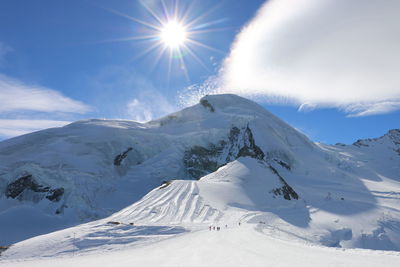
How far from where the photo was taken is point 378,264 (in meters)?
11.1

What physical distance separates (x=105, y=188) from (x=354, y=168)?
96.0 m

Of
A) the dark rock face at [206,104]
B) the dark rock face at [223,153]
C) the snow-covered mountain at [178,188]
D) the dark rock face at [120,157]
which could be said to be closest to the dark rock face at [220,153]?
the dark rock face at [223,153]

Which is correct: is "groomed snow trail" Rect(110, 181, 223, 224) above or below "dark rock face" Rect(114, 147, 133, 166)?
below

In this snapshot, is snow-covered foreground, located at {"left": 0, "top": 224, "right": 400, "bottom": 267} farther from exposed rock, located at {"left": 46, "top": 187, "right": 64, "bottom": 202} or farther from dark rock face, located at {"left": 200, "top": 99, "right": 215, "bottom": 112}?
dark rock face, located at {"left": 200, "top": 99, "right": 215, "bottom": 112}

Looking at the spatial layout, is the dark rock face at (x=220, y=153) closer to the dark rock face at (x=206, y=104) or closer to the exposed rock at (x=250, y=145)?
the exposed rock at (x=250, y=145)

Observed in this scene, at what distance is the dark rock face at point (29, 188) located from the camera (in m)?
49.0

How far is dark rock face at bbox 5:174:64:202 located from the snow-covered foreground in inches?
1426

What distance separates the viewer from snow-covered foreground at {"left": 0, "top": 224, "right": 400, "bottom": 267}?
1199 centimetres

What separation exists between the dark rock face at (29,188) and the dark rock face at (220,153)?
110 ft

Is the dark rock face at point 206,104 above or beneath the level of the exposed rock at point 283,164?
above

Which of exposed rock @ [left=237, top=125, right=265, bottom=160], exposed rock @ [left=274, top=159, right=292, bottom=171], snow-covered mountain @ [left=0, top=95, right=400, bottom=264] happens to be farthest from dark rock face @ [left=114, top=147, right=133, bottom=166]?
exposed rock @ [left=274, top=159, right=292, bottom=171]

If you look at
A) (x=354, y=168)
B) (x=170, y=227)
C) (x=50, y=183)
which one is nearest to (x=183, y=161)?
(x=50, y=183)

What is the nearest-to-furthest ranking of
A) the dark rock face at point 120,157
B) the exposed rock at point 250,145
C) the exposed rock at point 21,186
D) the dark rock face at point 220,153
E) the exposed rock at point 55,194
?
1. the exposed rock at point 55,194
2. the exposed rock at point 21,186
3. the dark rock face at point 120,157
4. the dark rock face at point 220,153
5. the exposed rock at point 250,145

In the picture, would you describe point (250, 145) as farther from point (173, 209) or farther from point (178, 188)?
point (173, 209)
